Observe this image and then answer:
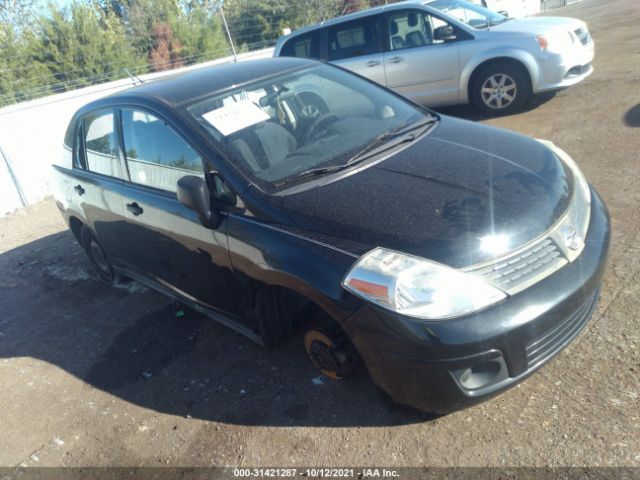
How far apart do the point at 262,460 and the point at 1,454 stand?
1.71 meters

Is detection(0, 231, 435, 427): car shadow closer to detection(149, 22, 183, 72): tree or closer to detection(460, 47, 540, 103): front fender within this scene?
detection(460, 47, 540, 103): front fender

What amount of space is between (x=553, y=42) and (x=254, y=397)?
19.8ft

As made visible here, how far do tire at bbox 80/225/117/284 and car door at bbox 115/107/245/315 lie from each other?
1.06 meters

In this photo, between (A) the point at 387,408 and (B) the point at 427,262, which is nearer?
(B) the point at 427,262

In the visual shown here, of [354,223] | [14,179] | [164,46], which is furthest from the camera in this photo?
[164,46]

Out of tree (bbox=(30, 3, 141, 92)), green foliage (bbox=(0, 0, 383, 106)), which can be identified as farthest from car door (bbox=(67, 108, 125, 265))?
tree (bbox=(30, 3, 141, 92))

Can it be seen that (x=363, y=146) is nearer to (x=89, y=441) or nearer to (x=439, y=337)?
(x=439, y=337)

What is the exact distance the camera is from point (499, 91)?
23.9 feet

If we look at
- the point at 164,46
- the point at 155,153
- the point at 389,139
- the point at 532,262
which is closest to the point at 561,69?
the point at 389,139

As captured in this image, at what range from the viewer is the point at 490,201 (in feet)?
8.57

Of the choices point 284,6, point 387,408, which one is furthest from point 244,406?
point 284,6

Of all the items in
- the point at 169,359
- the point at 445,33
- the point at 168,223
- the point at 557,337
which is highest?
the point at 445,33

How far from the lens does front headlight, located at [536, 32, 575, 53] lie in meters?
6.84

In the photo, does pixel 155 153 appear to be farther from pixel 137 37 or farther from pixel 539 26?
pixel 137 37
